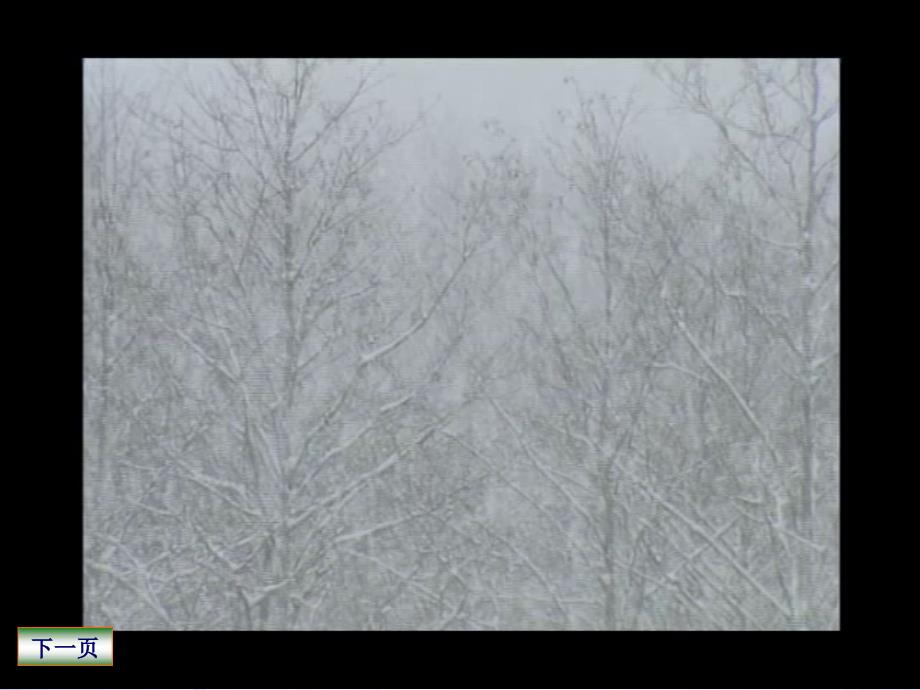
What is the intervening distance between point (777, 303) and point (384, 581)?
215 cm

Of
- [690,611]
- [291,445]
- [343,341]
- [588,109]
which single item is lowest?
[690,611]

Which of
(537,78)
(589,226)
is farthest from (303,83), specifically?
(589,226)

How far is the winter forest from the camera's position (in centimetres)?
633

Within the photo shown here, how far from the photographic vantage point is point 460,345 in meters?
6.36

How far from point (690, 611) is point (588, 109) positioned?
2.28 meters

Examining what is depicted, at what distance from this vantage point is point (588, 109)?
635cm

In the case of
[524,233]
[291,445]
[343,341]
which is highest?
[524,233]

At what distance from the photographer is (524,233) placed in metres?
6.38

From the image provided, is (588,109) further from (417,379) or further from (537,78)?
(417,379)

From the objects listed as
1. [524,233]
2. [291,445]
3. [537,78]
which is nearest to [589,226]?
[524,233]

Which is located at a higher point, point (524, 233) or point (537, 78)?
point (537, 78)

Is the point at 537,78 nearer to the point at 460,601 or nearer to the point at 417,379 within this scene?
the point at 417,379

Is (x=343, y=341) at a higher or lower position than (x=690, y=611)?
higher

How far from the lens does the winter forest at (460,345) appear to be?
6.33 metres
